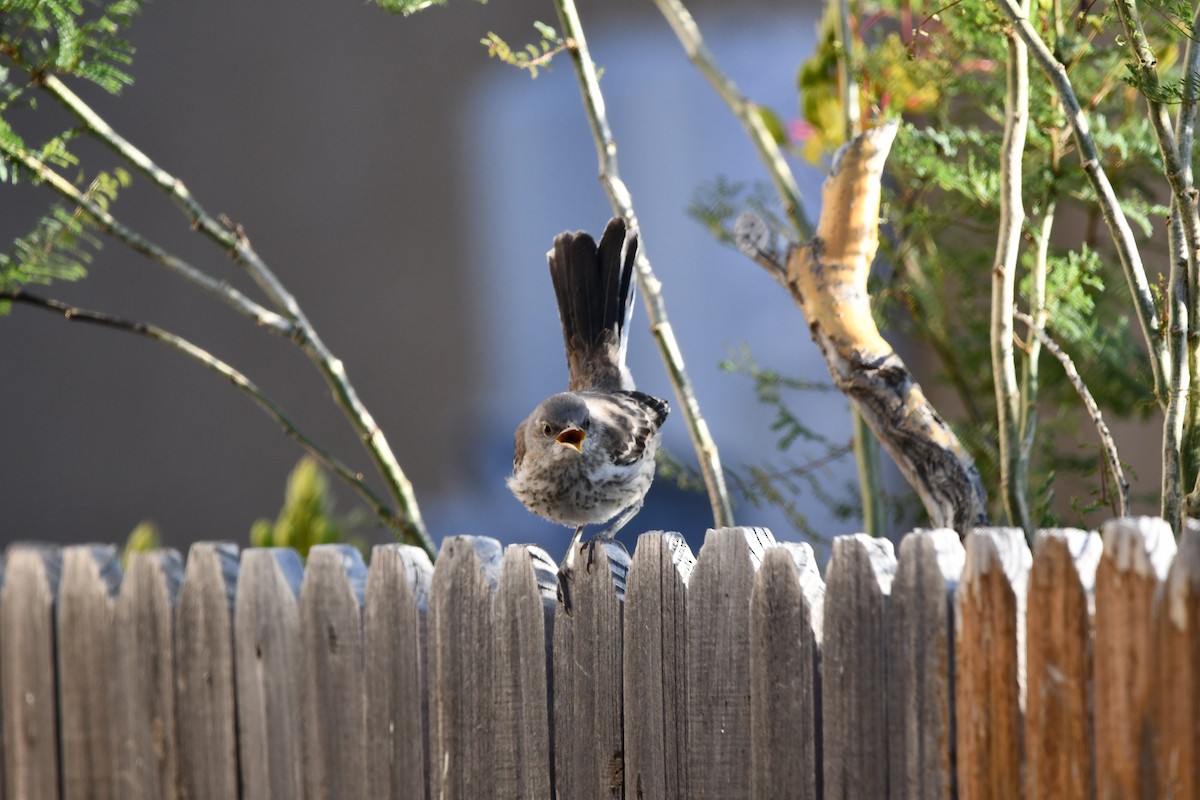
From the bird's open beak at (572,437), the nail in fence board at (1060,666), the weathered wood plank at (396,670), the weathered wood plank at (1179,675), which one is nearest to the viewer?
the weathered wood plank at (1179,675)

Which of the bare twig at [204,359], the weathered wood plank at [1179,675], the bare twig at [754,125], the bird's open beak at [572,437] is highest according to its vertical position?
the bare twig at [754,125]

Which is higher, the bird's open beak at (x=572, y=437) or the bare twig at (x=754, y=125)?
the bare twig at (x=754, y=125)

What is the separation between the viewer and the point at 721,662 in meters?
2.19

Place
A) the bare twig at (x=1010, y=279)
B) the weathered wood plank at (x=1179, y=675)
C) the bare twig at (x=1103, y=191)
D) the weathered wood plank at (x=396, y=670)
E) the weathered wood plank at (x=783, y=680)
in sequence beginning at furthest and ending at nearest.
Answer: the bare twig at (x=1010, y=279)
the weathered wood plank at (x=396, y=670)
the bare twig at (x=1103, y=191)
the weathered wood plank at (x=783, y=680)
the weathered wood plank at (x=1179, y=675)

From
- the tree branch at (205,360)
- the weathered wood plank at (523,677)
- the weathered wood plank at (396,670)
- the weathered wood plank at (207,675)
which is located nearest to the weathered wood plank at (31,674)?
the weathered wood plank at (207,675)

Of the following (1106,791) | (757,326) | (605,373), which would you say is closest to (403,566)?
(605,373)

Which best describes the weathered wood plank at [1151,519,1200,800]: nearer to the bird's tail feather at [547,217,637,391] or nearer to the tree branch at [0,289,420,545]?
the bird's tail feather at [547,217,637,391]

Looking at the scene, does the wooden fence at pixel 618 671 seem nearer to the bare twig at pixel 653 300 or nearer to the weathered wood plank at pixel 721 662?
the weathered wood plank at pixel 721 662

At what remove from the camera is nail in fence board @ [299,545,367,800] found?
258 cm

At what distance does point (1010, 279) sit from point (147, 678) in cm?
224

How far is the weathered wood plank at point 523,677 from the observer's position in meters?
2.38

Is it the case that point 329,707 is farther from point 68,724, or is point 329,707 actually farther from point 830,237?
point 830,237

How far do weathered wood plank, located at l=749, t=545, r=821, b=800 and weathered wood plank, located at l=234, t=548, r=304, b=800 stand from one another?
1.09m

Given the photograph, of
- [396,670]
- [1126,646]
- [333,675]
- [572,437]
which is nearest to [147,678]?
[333,675]
